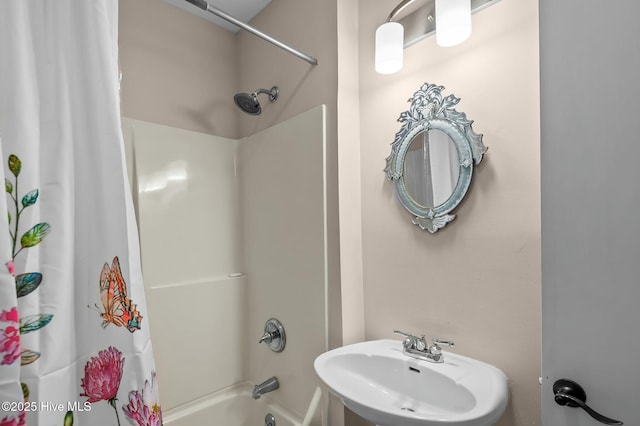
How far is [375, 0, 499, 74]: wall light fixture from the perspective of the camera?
0.98 m

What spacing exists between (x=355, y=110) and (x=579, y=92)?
0.87m

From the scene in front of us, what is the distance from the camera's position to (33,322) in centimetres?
54

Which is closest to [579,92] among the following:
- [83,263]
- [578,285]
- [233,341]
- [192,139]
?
[578,285]

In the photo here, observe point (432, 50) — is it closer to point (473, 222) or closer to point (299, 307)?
point (473, 222)

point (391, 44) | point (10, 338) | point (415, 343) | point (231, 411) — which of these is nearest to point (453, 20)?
point (391, 44)

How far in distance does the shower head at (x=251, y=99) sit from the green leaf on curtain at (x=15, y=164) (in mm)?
1131

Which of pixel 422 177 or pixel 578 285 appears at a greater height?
pixel 422 177

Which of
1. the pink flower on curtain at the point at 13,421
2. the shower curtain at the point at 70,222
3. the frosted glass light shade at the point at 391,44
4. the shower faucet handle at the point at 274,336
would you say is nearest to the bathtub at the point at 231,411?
the shower faucet handle at the point at 274,336

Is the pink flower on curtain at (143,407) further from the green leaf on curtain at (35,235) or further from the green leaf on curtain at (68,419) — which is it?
the green leaf on curtain at (35,235)

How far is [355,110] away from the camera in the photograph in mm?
1413

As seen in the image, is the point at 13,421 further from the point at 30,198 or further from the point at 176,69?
the point at 176,69

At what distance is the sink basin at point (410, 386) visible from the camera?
81cm

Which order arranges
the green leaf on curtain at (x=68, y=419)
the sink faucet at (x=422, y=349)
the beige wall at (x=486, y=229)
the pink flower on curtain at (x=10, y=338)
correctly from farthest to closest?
the sink faucet at (x=422, y=349) < the beige wall at (x=486, y=229) < the green leaf on curtain at (x=68, y=419) < the pink flower on curtain at (x=10, y=338)

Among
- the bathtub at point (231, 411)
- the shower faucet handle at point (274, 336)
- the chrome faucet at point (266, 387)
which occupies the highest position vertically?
the shower faucet handle at point (274, 336)
